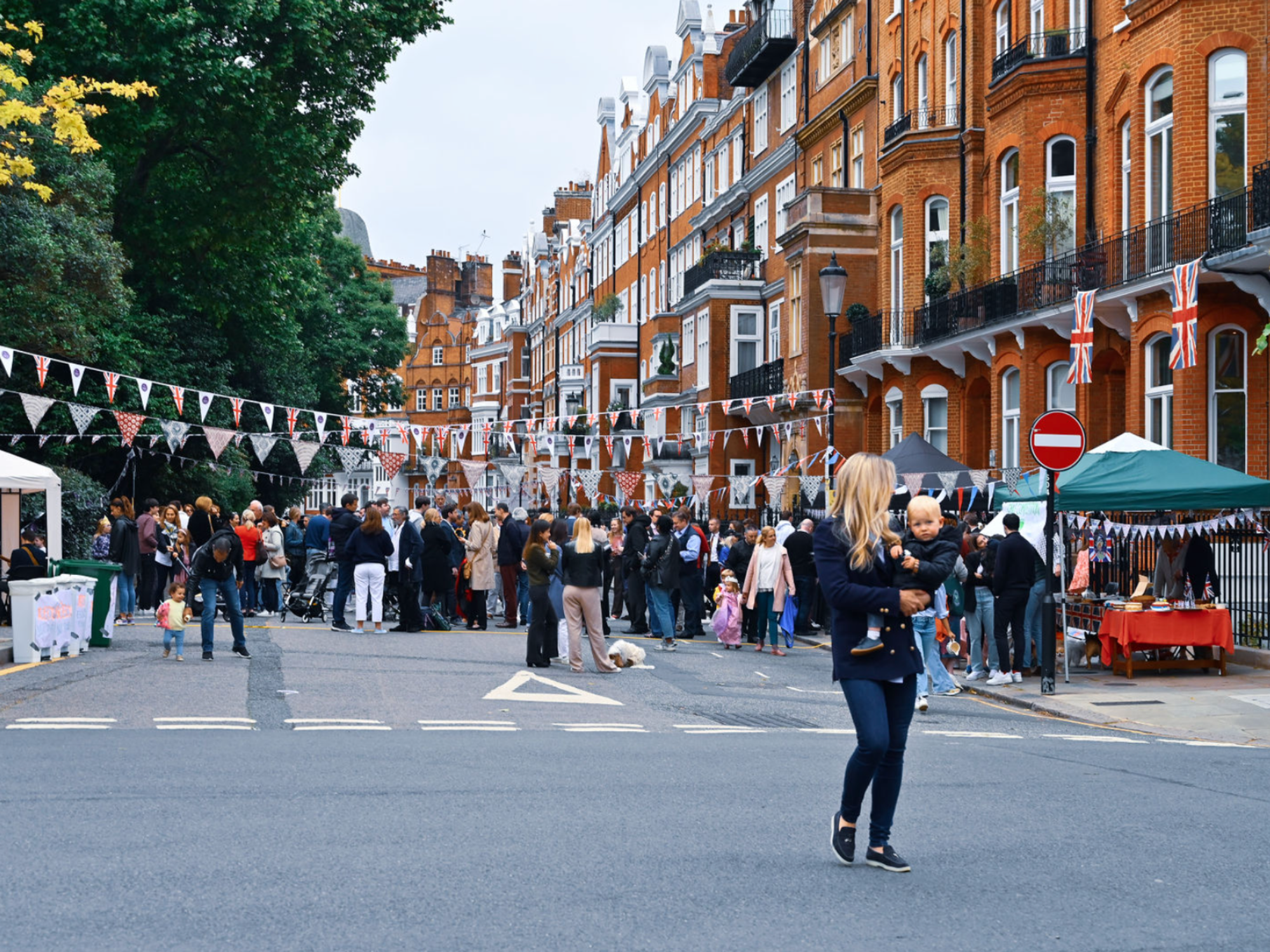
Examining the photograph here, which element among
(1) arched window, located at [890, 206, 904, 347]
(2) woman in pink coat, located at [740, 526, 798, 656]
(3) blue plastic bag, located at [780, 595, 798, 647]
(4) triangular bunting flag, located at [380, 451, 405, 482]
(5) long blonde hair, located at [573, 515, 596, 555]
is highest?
(1) arched window, located at [890, 206, 904, 347]

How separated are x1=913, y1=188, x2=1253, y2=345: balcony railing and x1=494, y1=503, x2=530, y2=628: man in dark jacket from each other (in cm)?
997

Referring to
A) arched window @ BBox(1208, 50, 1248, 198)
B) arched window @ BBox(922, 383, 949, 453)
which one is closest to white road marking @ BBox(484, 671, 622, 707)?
arched window @ BBox(1208, 50, 1248, 198)

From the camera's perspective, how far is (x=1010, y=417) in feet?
92.2

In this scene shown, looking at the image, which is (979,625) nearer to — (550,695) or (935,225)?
(550,695)

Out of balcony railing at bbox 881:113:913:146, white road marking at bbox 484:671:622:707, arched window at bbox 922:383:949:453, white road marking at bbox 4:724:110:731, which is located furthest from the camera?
balcony railing at bbox 881:113:913:146

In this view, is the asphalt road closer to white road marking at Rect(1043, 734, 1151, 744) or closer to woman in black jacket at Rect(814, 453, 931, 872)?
white road marking at Rect(1043, 734, 1151, 744)

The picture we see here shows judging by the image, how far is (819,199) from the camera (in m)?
34.8

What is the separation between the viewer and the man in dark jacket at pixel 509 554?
22656mm

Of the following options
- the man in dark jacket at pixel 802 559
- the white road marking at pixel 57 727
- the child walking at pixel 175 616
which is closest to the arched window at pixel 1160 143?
the man in dark jacket at pixel 802 559

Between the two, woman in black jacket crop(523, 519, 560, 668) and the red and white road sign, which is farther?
woman in black jacket crop(523, 519, 560, 668)

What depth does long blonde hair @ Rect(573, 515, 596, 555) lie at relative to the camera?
16.1m

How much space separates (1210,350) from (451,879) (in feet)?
59.6

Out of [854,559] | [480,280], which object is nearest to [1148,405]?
[854,559]

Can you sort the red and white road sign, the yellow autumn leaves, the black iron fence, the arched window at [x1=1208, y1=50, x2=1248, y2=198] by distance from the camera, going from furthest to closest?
the arched window at [x1=1208, y1=50, x2=1248, y2=198] → the black iron fence → the red and white road sign → the yellow autumn leaves
